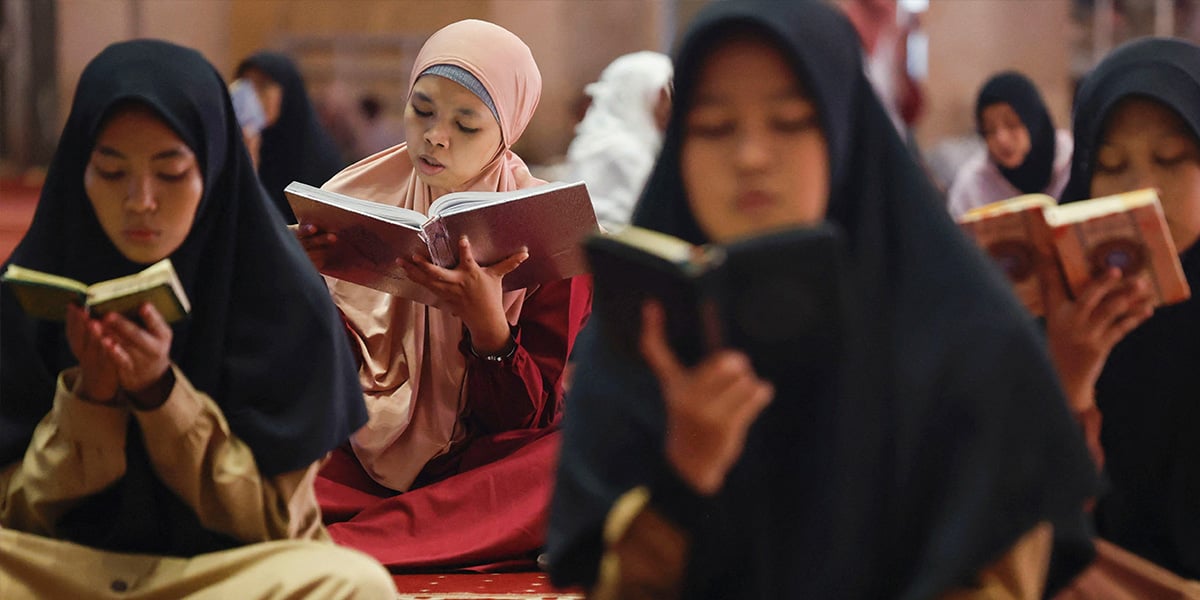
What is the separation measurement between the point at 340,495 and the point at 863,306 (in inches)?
89.4

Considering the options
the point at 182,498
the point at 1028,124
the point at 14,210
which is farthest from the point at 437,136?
the point at 14,210

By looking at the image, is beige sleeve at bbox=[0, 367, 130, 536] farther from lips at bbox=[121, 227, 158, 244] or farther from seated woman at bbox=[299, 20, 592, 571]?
seated woman at bbox=[299, 20, 592, 571]

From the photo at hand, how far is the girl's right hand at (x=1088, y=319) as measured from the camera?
2279mm

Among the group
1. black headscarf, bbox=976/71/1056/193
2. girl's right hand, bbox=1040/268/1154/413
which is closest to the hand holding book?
girl's right hand, bbox=1040/268/1154/413

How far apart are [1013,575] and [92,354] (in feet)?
4.23

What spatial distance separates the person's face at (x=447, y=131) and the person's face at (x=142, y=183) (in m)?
1.24

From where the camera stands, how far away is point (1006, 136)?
24.9 ft

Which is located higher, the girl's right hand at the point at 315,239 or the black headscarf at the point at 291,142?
the black headscarf at the point at 291,142

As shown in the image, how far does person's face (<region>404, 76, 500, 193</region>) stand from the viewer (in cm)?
378

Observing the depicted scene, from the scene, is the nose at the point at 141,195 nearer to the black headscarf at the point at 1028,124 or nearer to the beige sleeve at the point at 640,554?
the beige sleeve at the point at 640,554

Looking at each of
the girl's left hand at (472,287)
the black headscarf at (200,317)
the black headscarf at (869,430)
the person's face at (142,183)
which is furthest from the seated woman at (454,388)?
the black headscarf at (869,430)

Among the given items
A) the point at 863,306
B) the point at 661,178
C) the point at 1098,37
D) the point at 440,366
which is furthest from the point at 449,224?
the point at 1098,37

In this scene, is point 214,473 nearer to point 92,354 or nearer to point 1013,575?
point 92,354

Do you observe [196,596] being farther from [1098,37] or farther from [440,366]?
[1098,37]
